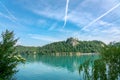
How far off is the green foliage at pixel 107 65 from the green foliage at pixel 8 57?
26.4ft

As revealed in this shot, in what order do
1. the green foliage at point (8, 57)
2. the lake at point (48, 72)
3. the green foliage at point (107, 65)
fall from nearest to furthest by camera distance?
1. the green foliage at point (107, 65)
2. the green foliage at point (8, 57)
3. the lake at point (48, 72)

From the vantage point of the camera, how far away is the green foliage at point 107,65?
1691 centimetres

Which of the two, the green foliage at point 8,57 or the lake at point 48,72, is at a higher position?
the green foliage at point 8,57

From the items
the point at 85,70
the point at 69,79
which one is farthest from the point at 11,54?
the point at 69,79

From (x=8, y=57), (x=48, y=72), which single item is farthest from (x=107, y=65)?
(x=48, y=72)

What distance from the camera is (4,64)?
20297 mm

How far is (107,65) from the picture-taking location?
1762 cm

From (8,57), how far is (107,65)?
10216 millimetres

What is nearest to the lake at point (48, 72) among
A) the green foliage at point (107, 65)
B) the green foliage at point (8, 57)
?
A: the green foliage at point (107, 65)

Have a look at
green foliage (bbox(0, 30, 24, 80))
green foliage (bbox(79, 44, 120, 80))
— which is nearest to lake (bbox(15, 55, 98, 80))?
green foliage (bbox(79, 44, 120, 80))

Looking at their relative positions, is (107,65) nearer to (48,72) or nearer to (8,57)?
(8,57)

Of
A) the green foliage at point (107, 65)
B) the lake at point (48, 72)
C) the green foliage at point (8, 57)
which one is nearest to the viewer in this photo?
the green foliage at point (107, 65)

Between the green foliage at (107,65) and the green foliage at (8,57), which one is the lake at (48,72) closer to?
the green foliage at (107,65)

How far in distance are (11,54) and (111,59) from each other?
10694 mm
